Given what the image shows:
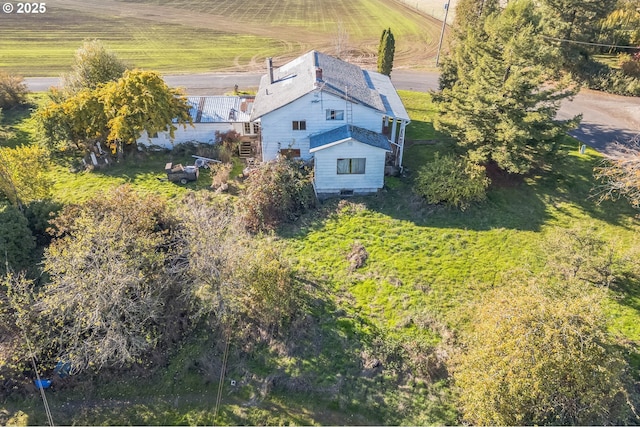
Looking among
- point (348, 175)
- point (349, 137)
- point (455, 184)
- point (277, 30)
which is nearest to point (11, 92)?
point (349, 137)

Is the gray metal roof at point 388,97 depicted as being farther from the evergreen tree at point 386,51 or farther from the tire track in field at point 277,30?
the tire track in field at point 277,30

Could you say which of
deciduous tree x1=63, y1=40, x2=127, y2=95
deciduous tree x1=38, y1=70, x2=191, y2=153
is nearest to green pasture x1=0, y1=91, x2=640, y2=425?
deciduous tree x1=38, y1=70, x2=191, y2=153

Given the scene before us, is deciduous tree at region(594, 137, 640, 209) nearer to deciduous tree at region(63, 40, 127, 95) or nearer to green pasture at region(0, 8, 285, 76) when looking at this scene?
deciduous tree at region(63, 40, 127, 95)

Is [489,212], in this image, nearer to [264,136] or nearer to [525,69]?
[525,69]

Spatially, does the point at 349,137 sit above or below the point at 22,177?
above

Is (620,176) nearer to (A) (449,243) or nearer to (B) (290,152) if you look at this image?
(A) (449,243)

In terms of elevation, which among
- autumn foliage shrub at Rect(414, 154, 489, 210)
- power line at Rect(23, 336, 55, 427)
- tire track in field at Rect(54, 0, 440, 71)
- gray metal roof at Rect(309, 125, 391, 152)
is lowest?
power line at Rect(23, 336, 55, 427)
